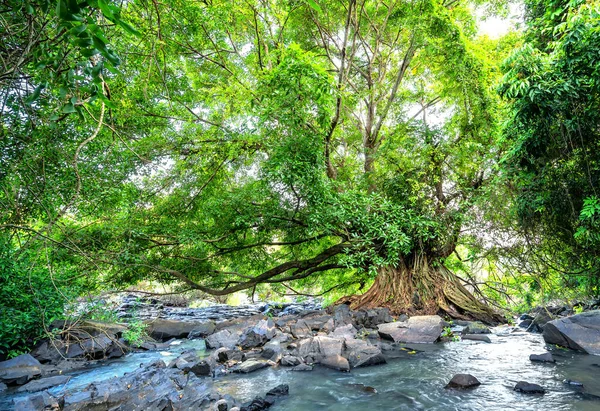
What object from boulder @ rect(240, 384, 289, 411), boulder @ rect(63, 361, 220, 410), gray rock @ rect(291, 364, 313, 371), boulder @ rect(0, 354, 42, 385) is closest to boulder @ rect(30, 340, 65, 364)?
boulder @ rect(0, 354, 42, 385)

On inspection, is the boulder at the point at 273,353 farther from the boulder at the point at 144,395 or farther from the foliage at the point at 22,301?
the foliage at the point at 22,301

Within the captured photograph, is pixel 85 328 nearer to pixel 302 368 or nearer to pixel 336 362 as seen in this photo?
pixel 302 368

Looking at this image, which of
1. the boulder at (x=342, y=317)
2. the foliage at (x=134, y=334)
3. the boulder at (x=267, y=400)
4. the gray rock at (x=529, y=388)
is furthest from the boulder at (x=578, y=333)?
the foliage at (x=134, y=334)

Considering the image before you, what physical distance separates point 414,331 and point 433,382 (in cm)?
281

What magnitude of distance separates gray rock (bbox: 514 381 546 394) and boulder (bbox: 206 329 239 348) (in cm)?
508

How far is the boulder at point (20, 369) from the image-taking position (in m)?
5.34

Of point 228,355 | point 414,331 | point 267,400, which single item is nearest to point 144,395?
point 267,400

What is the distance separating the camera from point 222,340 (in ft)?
24.1

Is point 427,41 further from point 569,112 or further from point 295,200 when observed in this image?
point 295,200

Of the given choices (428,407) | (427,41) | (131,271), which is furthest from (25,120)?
(427,41)

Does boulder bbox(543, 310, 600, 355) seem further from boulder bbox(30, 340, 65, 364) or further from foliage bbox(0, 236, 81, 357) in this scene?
boulder bbox(30, 340, 65, 364)

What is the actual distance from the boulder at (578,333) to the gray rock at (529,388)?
2673 millimetres

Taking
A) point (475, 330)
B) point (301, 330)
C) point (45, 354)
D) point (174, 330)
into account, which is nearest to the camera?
point (45, 354)

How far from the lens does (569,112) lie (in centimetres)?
556
